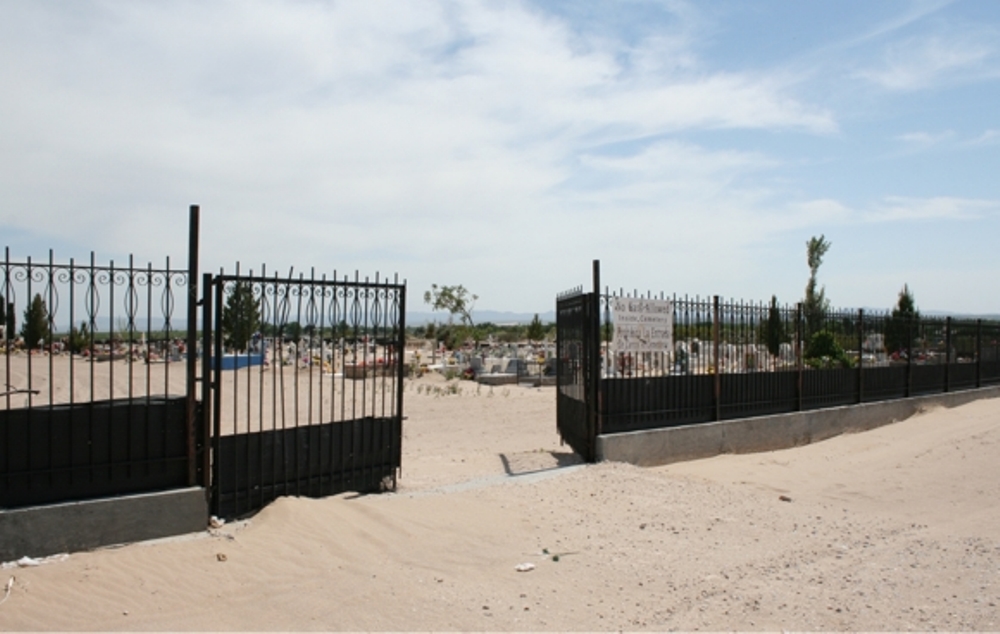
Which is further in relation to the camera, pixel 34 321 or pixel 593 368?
pixel 593 368

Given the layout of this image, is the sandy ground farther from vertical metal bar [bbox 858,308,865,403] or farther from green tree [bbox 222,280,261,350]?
vertical metal bar [bbox 858,308,865,403]

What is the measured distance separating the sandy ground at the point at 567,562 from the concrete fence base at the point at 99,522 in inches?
7.6

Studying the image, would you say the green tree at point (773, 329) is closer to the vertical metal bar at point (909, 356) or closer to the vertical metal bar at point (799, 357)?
the vertical metal bar at point (799, 357)

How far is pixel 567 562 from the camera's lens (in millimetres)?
6168

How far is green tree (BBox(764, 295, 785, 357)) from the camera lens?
12.4 meters

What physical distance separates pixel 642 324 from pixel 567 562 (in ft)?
16.7

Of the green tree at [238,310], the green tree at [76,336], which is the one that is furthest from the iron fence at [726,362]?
the green tree at [76,336]

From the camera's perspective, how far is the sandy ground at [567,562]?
197 inches

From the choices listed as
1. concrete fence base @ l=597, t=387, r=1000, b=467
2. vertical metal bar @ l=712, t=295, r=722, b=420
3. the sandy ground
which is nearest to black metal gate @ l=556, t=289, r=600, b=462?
concrete fence base @ l=597, t=387, r=1000, b=467

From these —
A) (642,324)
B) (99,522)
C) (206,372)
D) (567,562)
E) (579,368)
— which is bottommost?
(567,562)

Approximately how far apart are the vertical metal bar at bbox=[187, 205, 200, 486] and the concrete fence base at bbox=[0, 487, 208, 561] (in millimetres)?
259

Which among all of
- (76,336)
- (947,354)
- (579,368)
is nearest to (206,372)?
(579,368)

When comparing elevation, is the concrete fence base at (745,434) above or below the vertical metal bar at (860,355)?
below

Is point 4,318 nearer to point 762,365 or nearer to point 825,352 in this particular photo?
point 762,365
